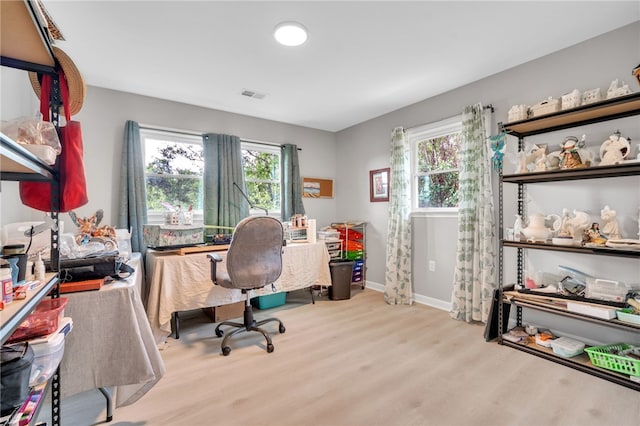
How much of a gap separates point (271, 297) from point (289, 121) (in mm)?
2417

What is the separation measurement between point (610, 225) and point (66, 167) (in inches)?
126

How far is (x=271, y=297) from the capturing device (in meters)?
3.43

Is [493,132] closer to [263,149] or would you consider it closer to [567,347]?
[567,347]

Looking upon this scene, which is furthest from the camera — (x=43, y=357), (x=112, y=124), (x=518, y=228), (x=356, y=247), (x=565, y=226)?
(x=356, y=247)

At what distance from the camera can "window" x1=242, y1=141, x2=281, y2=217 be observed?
3891mm

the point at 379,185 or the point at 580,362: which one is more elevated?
the point at 379,185

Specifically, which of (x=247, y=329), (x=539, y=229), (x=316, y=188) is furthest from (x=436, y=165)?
(x=247, y=329)

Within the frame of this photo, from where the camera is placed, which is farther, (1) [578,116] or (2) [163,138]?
(2) [163,138]

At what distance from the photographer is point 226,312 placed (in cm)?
302

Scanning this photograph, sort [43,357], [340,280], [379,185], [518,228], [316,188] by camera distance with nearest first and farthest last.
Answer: [43,357]
[518,228]
[340,280]
[379,185]
[316,188]

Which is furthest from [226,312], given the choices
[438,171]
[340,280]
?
[438,171]

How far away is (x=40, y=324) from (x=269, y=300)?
2.51 m

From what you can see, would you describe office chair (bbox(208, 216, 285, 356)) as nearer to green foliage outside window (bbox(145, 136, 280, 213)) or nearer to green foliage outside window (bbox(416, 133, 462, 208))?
green foliage outside window (bbox(145, 136, 280, 213))

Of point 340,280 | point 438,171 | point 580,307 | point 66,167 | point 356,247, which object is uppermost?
point 438,171
